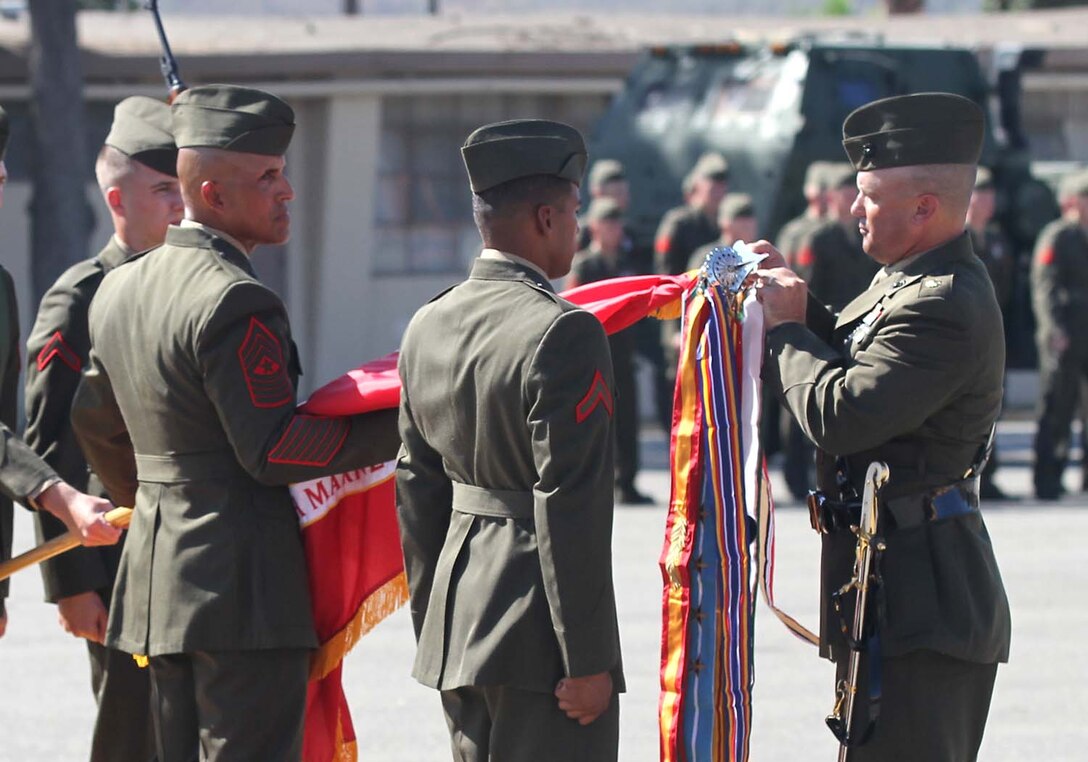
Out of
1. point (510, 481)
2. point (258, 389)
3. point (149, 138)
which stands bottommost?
point (510, 481)

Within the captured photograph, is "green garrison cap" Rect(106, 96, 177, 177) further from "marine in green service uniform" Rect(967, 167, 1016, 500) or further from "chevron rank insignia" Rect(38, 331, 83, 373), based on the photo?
"marine in green service uniform" Rect(967, 167, 1016, 500)

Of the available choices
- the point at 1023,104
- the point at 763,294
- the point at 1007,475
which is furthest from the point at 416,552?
the point at 1023,104

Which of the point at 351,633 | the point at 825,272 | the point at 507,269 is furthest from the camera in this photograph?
the point at 825,272

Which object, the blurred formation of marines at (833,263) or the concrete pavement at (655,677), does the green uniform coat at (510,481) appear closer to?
the concrete pavement at (655,677)

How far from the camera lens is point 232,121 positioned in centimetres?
454

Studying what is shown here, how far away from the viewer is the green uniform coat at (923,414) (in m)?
4.33

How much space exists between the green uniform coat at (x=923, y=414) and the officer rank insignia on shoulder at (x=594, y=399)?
633 millimetres

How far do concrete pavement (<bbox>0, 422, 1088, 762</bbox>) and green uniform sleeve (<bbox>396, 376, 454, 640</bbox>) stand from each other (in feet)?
7.44

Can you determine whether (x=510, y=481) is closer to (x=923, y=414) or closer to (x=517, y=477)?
(x=517, y=477)

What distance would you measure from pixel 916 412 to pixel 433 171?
46.0 ft

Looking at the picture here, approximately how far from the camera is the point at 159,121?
18.0ft

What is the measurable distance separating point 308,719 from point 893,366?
168 cm

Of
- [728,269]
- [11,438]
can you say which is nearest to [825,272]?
[728,269]

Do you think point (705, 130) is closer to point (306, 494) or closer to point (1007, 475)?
point (1007, 475)
